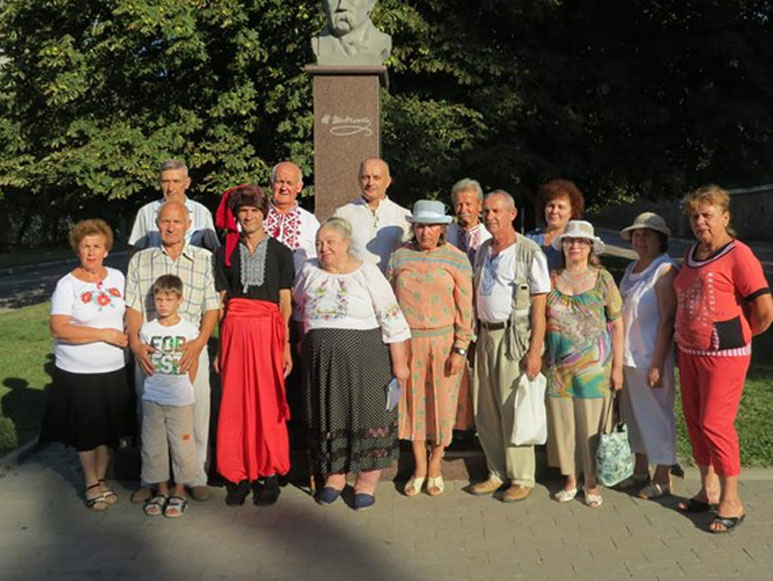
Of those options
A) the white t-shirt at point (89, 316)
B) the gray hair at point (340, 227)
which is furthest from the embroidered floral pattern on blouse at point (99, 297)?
the gray hair at point (340, 227)

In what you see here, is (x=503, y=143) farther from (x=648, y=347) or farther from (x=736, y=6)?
(x=648, y=347)

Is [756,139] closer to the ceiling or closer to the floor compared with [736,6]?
closer to the floor

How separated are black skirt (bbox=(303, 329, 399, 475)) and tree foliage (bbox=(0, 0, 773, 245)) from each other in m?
7.69

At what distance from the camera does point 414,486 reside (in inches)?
199

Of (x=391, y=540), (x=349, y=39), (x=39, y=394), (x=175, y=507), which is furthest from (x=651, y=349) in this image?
(x=39, y=394)

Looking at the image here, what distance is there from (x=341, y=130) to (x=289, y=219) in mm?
1591

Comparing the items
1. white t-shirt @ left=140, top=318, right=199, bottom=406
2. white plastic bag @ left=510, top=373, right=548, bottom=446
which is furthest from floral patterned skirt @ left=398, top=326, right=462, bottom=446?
white t-shirt @ left=140, top=318, right=199, bottom=406

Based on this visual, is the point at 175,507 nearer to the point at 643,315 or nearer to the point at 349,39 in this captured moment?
the point at 643,315

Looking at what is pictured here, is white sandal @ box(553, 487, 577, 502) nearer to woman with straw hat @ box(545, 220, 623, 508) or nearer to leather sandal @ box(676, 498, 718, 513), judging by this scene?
woman with straw hat @ box(545, 220, 623, 508)

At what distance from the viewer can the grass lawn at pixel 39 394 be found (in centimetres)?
615

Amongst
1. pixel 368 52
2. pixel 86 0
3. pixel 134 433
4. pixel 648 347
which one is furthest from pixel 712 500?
pixel 86 0

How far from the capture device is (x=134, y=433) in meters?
5.04

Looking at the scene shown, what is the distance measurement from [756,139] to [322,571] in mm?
13389

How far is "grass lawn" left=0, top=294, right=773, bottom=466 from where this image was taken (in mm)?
6148
